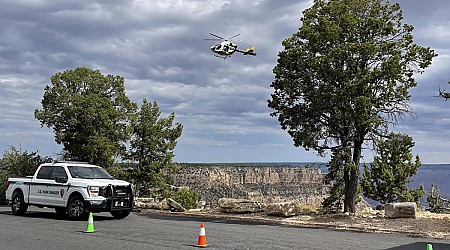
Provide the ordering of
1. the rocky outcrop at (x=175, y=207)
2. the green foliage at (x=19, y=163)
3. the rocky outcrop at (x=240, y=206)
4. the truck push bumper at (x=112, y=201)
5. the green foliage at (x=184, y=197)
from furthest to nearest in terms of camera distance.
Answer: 1. the green foliage at (x=184, y=197)
2. the green foliage at (x=19, y=163)
3. the rocky outcrop at (x=175, y=207)
4. the rocky outcrop at (x=240, y=206)
5. the truck push bumper at (x=112, y=201)

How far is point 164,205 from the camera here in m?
21.9

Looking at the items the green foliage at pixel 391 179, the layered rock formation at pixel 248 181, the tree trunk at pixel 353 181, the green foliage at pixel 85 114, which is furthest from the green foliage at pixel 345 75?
the layered rock formation at pixel 248 181

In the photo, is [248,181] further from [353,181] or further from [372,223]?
[372,223]

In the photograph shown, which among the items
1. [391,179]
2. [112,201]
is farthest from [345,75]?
[391,179]

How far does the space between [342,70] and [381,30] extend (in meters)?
1.99

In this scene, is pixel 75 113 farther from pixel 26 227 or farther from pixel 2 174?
pixel 26 227

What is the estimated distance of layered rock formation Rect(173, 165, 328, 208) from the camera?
63.0 m

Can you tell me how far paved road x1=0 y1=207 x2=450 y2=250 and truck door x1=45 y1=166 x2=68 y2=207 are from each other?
811 millimetres

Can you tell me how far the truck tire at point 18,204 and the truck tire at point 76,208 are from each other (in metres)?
2.73

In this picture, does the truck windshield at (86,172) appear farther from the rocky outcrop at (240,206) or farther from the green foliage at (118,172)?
the green foliage at (118,172)

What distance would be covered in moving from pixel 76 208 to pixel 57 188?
1.14 metres

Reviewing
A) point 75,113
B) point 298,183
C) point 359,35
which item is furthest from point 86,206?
point 298,183

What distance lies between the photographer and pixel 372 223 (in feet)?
51.6

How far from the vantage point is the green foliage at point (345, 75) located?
16641 millimetres
